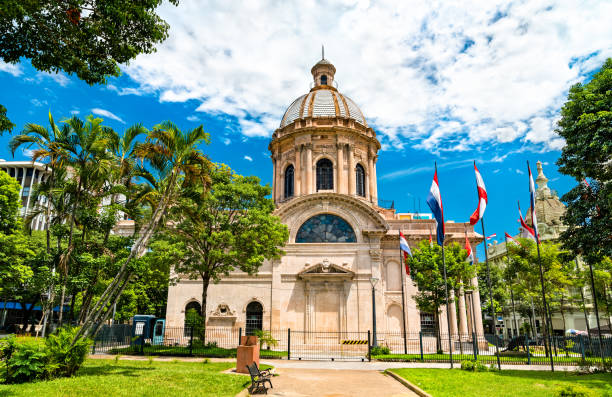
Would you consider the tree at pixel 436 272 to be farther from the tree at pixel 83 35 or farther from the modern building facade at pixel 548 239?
the modern building facade at pixel 548 239

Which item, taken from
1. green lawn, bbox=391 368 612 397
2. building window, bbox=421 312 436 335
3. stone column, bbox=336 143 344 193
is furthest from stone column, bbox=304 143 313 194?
green lawn, bbox=391 368 612 397

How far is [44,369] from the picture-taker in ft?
40.0

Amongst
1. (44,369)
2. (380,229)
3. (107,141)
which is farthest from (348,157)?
(44,369)

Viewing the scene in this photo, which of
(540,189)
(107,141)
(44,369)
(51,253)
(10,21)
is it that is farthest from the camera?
(540,189)

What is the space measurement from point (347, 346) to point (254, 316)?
28.2ft

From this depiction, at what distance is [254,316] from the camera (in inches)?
1362

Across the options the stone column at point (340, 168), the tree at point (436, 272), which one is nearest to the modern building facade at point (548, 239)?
the stone column at point (340, 168)

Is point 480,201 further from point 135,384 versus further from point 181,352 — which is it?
point 181,352

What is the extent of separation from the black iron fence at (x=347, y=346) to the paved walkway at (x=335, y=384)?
6.17 metres

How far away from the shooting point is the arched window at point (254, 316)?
34406 mm

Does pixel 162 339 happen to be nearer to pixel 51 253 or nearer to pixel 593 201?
pixel 51 253

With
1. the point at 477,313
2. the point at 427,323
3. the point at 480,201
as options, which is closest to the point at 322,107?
the point at 427,323

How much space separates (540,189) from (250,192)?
196 ft

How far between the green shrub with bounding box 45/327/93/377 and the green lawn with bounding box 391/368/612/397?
11.7 m
